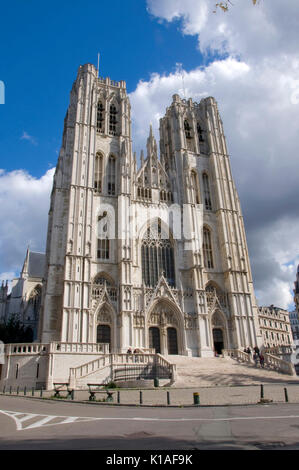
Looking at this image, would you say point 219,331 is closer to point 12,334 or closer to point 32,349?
point 32,349

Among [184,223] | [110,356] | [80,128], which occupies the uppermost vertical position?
[80,128]

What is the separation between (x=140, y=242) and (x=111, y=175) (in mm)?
8090

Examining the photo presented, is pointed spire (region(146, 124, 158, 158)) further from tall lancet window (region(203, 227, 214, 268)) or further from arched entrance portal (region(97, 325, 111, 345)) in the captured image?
arched entrance portal (region(97, 325, 111, 345))

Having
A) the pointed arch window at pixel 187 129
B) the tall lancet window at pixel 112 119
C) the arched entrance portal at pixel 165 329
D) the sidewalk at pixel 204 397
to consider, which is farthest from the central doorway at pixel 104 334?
the pointed arch window at pixel 187 129

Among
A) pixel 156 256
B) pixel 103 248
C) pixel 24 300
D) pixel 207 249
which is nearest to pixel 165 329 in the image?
pixel 156 256

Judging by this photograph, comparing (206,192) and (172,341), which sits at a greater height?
(206,192)

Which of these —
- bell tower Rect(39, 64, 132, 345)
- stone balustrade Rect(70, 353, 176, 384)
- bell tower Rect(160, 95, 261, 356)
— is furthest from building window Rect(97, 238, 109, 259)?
stone balustrade Rect(70, 353, 176, 384)

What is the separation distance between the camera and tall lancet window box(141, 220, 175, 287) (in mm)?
32844

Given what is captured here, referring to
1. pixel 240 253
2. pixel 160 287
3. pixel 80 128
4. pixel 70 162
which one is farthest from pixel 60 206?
pixel 240 253

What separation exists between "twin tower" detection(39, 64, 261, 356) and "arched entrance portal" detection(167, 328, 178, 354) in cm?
9

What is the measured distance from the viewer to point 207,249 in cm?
3638

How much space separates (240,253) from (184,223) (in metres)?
6.46

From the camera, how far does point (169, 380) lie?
1947cm
